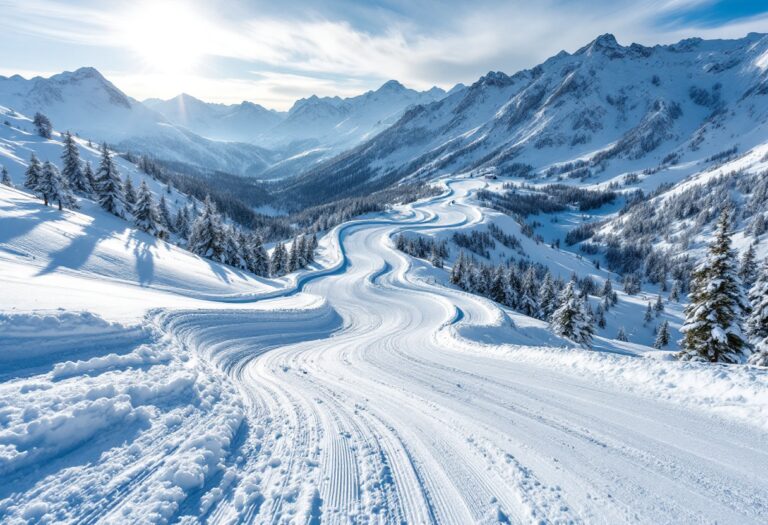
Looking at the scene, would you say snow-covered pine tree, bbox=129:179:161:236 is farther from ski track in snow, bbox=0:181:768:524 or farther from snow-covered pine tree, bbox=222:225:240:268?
ski track in snow, bbox=0:181:768:524

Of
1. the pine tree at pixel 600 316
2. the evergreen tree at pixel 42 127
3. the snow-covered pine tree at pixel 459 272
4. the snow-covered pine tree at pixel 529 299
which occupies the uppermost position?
the evergreen tree at pixel 42 127

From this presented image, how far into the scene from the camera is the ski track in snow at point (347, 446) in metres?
4.49

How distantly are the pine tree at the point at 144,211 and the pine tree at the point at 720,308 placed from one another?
160ft

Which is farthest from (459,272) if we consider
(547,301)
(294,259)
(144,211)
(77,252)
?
(77,252)

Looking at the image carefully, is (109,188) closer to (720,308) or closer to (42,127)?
(720,308)

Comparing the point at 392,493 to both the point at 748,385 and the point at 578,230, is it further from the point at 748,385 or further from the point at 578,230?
the point at 578,230

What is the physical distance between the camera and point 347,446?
19.9ft

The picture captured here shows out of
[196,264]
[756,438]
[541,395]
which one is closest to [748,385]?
[756,438]

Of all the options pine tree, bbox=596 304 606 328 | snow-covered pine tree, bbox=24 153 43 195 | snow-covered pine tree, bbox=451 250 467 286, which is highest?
snow-covered pine tree, bbox=24 153 43 195

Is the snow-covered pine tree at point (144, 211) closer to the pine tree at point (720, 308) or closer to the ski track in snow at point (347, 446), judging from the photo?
the ski track in snow at point (347, 446)

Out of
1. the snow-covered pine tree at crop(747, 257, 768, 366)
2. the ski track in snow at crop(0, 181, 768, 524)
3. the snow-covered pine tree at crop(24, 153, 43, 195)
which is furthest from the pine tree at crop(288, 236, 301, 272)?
the snow-covered pine tree at crop(747, 257, 768, 366)

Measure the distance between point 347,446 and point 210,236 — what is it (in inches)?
1529

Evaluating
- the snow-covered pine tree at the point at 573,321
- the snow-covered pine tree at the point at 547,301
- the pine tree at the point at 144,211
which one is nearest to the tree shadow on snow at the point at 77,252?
the pine tree at the point at 144,211

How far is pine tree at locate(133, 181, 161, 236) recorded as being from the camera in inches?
1567
